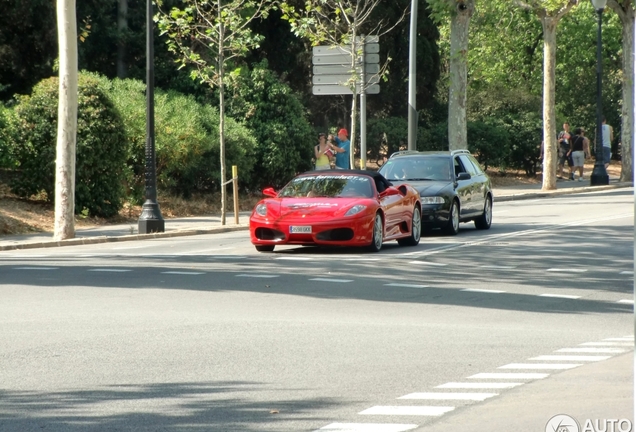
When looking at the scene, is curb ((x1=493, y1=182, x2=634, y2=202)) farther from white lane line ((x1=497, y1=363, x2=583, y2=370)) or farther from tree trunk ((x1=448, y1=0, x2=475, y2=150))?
white lane line ((x1=497, y1=363, x2=583, y2=370))

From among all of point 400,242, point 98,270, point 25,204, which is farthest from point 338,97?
point 98,270

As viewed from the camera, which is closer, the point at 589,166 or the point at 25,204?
the point at 25,204

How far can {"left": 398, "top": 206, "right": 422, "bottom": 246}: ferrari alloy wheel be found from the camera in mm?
21875

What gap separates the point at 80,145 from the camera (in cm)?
2753

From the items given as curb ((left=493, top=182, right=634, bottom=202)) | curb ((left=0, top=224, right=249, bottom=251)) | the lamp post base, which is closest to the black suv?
curb ((left=0, top=224, right=249, bottom=251))

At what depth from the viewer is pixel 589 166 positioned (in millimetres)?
62219

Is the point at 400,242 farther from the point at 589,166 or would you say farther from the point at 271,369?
the point at 589,166

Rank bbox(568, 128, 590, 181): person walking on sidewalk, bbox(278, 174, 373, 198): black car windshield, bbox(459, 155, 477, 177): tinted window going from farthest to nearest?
bbox(568, 128, 590, 181): person walking on sidewalk, bbox(459, 155, 477, 177): tinted window, bbox(278, 174, 373, 198): black car windshield

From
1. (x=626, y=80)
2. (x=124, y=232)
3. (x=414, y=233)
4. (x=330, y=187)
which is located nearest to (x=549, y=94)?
(x=626, y=80)

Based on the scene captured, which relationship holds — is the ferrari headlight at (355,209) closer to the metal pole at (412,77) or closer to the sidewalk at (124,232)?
the sidewalk at (124,232)

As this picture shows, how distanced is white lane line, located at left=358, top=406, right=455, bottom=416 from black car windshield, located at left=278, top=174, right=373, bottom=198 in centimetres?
1313

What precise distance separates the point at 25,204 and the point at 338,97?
24.1 metres

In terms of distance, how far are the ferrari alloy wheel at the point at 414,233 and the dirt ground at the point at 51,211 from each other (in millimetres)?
8039

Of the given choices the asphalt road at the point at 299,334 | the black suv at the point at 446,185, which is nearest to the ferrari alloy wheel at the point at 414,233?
the asphalt road at the point at 299,334
